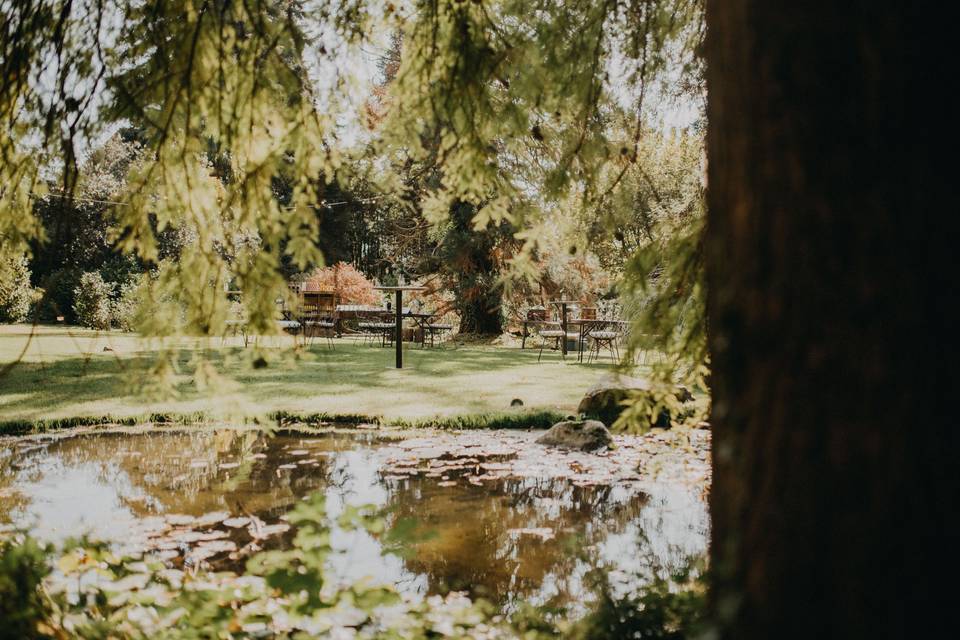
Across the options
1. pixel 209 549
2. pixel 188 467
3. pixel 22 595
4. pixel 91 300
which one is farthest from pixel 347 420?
pixel 91 300

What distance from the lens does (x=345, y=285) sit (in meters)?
21.5

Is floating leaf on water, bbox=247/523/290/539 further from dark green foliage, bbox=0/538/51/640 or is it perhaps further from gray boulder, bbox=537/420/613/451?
gray boulder, bbox=537/420/613/451

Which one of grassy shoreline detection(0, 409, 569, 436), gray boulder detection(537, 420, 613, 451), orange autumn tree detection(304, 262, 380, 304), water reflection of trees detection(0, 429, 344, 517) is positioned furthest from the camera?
orange autumn tree detection(304, 262, 380, 304)

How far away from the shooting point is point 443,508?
5117 millimetres

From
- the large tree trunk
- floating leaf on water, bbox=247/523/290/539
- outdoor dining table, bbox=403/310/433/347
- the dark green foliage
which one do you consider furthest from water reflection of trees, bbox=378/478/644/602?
outdoor dining table, bbox=403/310/433/347

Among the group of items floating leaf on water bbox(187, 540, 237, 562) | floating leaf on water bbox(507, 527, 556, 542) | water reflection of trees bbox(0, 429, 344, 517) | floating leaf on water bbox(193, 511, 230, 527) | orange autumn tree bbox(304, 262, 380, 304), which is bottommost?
floating leaf on water bbox(507, 527, 556, 542)

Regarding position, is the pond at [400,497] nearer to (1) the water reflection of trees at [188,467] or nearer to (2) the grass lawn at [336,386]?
(1) the water reflection of trees at [188,467]

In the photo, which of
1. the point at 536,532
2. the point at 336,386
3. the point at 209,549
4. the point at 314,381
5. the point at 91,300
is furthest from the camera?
the point at 91,300

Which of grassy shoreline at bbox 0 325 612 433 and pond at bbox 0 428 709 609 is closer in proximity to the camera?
pond at bbox 0 428 709 609

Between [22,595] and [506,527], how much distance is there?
3.06 meters

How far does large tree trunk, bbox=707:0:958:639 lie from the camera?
1.27m

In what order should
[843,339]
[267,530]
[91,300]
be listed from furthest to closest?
[91,300] → [267,530] → [843,339]

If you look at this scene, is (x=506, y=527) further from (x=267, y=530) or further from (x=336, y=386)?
(x=336, y=386)

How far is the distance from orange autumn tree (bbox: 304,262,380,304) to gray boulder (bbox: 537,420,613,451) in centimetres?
1453
